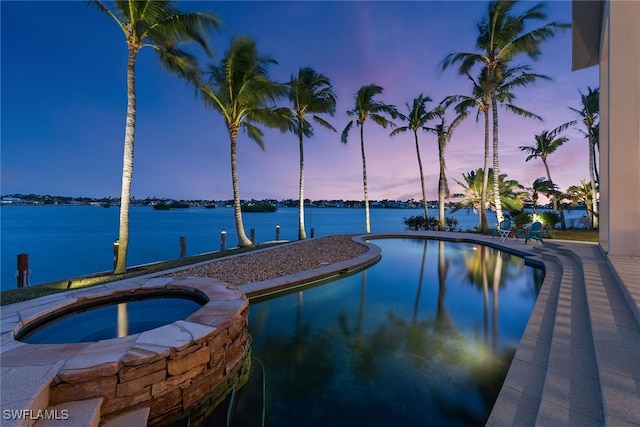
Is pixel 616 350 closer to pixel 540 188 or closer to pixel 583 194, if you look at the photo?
pixel 583 194

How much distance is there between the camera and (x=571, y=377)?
2.47 m

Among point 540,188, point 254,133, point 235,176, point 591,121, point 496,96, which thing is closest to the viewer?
point 235,176

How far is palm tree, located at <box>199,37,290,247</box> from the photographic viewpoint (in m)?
11.4

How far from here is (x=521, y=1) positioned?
12.6m

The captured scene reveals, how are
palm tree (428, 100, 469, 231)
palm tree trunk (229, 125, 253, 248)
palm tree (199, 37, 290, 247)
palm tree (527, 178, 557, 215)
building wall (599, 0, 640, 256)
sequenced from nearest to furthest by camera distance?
building wall (599, 0, 640, 256), palm tree (199, 37, 290, 247), palm tree trunk (229, 125, 253, 248), palm tree (428, 100, 469, 231), palm tree (527, 178, 557, 215)

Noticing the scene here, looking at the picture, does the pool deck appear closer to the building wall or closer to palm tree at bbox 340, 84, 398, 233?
the building wall

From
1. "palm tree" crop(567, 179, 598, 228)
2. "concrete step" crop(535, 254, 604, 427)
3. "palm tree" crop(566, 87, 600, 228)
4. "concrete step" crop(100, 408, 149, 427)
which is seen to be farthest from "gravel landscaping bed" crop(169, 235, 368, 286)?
"palm tree" crop(567, 179, 598, 228)

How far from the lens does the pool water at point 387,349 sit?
9.37 feet

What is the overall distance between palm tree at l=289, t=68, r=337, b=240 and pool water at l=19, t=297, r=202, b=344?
39.2 feet

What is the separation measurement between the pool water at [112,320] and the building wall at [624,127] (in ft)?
29.3

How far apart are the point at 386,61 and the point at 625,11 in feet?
33.9

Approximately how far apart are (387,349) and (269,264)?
5.09 m

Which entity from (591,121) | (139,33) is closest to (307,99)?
(139,33)

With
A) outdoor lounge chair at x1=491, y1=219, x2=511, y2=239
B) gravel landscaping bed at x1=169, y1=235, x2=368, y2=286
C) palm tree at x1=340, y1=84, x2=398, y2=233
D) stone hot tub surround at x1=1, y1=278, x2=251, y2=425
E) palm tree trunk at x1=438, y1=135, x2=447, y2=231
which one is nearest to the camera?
stone hot tub surround at x1=1, y1=278, x2=251, y2=425
